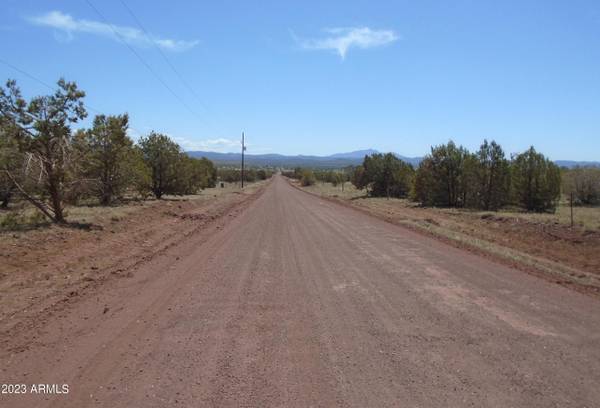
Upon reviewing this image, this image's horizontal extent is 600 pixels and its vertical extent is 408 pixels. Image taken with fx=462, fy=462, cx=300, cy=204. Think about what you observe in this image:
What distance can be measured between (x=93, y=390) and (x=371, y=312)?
4.28 metres

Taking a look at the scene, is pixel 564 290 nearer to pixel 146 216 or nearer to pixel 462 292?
pixel 462 292

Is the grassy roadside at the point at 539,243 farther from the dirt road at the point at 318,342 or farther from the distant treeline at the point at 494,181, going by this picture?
the distant treeline at the point at 494,181

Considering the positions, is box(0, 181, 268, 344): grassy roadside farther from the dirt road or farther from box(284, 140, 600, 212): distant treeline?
box(284, 140, 600, 212): distant treeline

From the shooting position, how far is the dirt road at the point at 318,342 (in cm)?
464

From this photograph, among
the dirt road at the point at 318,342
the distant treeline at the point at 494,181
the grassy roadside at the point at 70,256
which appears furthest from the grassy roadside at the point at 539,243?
the distant treeline at the point at 494,181

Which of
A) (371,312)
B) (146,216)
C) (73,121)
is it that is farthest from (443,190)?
(371,312)

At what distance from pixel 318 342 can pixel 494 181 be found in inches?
1472

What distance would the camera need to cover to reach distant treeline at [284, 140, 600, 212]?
37.9 meters

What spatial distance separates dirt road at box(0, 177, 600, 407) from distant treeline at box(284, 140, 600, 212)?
31068 millimetres

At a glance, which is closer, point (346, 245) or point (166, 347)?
point (166, 347)

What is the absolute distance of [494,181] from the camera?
39469 mm

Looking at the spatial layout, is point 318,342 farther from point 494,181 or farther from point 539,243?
point 494,181

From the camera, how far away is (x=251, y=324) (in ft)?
22.1

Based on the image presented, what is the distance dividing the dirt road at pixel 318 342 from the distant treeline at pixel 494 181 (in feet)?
102
